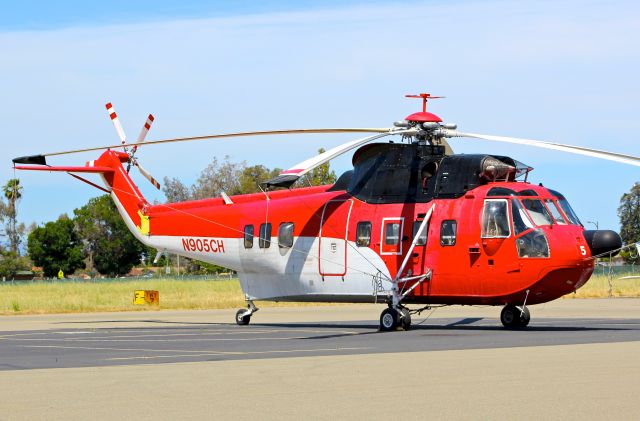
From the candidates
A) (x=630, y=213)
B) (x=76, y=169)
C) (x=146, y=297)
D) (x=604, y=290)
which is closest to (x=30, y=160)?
(x=76, y=169)

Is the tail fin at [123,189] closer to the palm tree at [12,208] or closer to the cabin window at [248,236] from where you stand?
the cabin window at [248,236]

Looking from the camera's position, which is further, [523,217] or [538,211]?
[538,211]

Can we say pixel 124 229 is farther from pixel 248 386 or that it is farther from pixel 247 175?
pixel 248 386

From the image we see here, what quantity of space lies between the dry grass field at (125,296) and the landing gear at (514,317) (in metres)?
21.2

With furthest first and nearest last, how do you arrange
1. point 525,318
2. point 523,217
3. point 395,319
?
point 525,318
point 395,319
point 523,217

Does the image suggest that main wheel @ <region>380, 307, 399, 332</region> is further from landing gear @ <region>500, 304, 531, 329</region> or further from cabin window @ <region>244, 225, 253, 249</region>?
cabin window @ <region>244, 225, 253, 249</region>

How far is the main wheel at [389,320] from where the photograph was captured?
2452 cm

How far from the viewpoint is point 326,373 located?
14.5 metres

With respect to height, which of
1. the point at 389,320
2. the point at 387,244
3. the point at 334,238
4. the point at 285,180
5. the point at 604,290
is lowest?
the point at 389,320

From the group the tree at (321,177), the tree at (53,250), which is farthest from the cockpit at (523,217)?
the tree at (53,250)

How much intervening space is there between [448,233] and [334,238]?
3.27 meters

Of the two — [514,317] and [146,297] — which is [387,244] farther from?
[146,297]

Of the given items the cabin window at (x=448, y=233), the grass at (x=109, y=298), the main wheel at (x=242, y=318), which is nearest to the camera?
the cabin window at (x=448, y=233)

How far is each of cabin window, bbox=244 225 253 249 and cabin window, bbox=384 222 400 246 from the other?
466 cm
